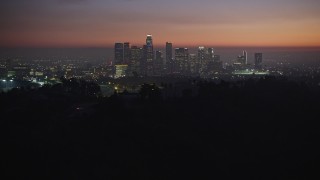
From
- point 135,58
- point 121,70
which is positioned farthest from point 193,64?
point 121,70

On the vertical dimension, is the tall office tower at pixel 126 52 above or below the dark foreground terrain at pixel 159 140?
above

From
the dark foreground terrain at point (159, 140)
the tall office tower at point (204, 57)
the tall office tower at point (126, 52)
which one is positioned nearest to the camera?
the dark foreground terrain at point (159, 140)

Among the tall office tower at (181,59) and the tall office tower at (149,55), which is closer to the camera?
the tall office tower at (149,55)

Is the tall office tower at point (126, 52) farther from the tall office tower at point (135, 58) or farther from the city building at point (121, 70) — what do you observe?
the city building at point (121, 70)

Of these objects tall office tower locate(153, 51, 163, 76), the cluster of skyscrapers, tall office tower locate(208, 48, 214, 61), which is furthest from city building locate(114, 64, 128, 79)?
tall office tower locate(208, 48, 214, 61)

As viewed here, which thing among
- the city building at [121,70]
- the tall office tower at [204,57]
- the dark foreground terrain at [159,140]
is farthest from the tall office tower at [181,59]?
the dark foreground terrain at [159,140]

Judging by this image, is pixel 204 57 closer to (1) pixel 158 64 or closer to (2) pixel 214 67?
(2) pixel 214 67

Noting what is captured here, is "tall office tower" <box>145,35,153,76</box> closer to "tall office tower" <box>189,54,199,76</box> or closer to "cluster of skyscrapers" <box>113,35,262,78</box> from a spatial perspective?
"cluster of skyscrapers" <box>113,35,262,78</box>

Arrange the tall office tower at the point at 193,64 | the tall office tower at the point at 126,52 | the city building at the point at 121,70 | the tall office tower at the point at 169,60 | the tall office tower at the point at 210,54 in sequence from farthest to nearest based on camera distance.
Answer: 1. the tall office tower at the point at 210,54
2. the tall office tower at the point at 193,64
3. the tall office tower at the point at 169,60
4. the tall office tower at the point at 126,52
5. the city building at the point at 121,70
